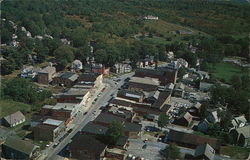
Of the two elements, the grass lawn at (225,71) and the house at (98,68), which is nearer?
the house at (98,68)

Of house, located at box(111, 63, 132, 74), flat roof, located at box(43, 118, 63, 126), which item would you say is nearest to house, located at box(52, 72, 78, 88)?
house, located at box(111, 63, 132, 74)

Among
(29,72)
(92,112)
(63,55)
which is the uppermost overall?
(63,55)

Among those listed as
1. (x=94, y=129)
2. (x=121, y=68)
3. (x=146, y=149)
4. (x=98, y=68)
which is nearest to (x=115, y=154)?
(x=146, y=149)

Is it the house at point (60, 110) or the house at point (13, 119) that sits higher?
the house at point (60, 110)

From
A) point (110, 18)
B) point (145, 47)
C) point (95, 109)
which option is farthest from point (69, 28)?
point (95, 109)

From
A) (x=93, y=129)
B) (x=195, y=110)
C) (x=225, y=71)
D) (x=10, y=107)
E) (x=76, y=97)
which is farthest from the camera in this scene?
(x=225, y=71)

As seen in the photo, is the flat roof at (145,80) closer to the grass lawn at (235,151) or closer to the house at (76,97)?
the house at (76,97)

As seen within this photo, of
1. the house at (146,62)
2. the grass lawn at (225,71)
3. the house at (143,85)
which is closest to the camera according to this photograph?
the house at (143,85)

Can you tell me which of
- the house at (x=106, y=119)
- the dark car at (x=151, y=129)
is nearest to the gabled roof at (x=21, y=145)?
the house at (x=106, y=119)

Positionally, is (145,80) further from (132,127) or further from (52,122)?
(52,122)
